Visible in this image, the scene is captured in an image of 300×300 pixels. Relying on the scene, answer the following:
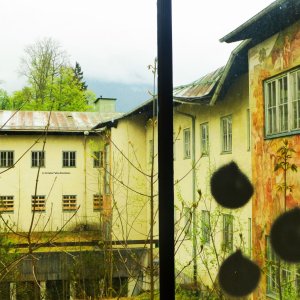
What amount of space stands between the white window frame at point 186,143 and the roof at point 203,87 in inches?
4.1

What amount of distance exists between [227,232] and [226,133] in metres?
0.34

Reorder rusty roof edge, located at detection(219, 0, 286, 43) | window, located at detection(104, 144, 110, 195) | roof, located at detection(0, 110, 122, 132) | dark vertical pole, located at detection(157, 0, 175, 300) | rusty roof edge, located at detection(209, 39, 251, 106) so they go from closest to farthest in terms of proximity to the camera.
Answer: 1. dark vertical pole, located at detection(157, 0, 175, 300)
2. roof, located at detection(0, 110, 122, 132)
3. rusty roof edge, located at detection(219, 0, 286, 43)
4. rusty roof edge, located at detection(209, 39, 251, 106)
5. window, located at detection(104, 144, 110, 195)

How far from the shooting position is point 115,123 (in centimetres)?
135

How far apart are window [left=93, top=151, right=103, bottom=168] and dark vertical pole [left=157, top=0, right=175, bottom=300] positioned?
67cm

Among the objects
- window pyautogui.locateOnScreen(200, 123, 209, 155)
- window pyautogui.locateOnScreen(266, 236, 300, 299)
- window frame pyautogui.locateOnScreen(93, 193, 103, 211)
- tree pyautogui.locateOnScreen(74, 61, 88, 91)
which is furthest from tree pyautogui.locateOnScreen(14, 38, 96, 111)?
window pyautogui.locateOnScreen(266, 236, 300, 299)

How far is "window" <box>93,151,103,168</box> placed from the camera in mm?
1427

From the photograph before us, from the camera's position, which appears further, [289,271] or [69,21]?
[289,271]

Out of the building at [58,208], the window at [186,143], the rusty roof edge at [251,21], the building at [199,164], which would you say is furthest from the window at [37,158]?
the rusty roof edge at [251,21]

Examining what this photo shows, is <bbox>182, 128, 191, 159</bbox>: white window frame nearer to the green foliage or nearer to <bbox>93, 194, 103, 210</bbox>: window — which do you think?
<bbox>93, 194, 103, 210</bbox>: window

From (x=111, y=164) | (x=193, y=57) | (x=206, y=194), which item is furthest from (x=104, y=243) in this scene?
(x=193, y=57)

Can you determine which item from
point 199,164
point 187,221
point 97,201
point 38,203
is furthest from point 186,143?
point 38,203

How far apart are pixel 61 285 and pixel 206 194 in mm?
544

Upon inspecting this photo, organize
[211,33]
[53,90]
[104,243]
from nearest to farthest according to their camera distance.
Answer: [53,90] < [211,33] < [104,243]

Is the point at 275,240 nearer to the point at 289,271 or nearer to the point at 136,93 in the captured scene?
the point at 289,271
